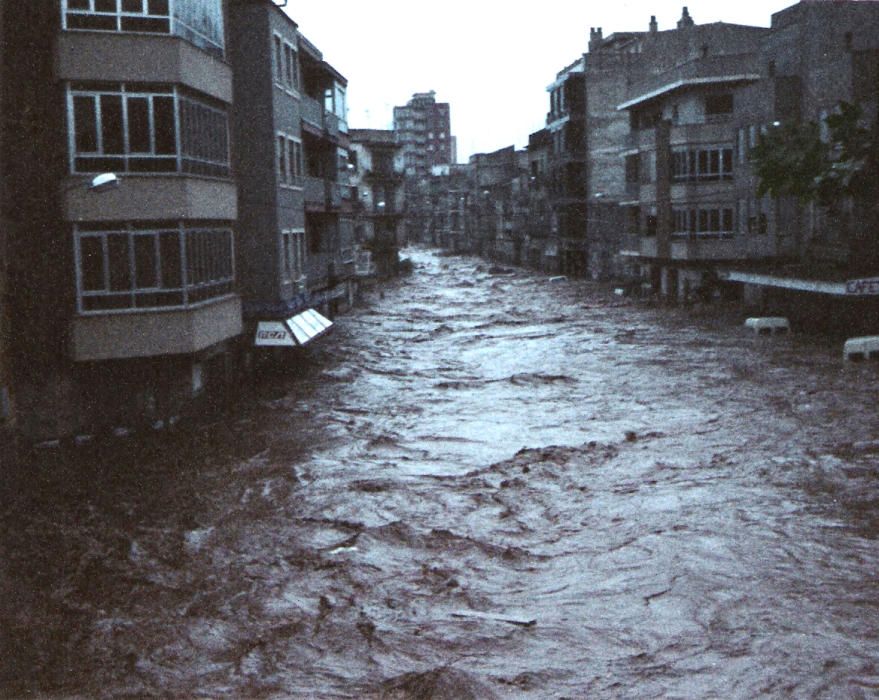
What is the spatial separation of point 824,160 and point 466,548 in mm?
28926

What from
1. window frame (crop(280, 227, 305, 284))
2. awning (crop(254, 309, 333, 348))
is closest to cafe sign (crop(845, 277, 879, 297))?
awning (crop(254, 309, 333, 348))

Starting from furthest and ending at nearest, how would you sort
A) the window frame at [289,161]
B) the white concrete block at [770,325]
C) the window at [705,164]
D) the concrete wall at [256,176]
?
the window at [705,164] < the white concrete block at [770,325] < the window frame at [289,161] < the concrete wall at [256,176]

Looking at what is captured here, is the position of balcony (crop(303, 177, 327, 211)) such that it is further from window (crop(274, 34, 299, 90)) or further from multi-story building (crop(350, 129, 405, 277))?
multi-story building (crop(350, 129, 405, 277))

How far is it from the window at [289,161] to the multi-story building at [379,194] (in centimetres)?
5413

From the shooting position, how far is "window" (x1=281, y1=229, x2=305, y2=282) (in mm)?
35406

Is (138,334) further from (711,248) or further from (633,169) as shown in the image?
(633,169)

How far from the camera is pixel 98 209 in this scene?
24219mm

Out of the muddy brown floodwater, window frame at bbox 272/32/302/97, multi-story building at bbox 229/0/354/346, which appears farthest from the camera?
window frame at bbox 272/32/302/97

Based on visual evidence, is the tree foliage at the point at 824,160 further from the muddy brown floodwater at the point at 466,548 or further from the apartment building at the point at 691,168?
the apartment building at the point at 691,168

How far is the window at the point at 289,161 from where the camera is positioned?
1401 inches

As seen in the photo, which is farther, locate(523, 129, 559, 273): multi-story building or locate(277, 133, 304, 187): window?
locate(523, 129, 559, 273): multi-story building

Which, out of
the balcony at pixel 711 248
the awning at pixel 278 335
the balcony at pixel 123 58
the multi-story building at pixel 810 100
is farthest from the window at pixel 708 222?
the balcony at pixel 123 58

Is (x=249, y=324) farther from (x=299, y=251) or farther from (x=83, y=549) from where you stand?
(x=83, y=549)

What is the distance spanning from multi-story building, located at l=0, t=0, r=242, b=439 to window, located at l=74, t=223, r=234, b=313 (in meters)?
0.03
